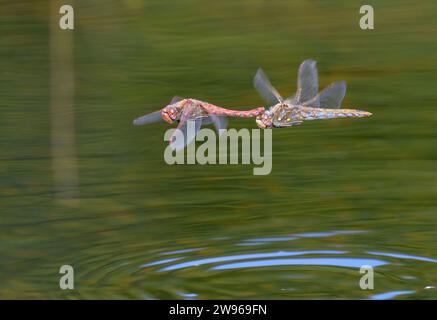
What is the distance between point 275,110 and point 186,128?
24 cm

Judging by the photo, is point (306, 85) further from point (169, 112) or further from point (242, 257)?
point (242, 257)

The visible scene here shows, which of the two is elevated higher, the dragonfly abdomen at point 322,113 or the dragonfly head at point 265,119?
the dragonfly abdomen at point 322,113

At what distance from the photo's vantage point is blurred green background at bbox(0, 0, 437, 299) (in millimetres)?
2799

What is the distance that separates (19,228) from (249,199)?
727mm

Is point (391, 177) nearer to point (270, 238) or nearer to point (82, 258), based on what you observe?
point (270, 238)

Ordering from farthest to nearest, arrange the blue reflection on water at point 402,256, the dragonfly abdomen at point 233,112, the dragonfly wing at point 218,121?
the blue reflection on water at point 402,256 → the dragonfly wing at point 218,121 → the dragonfly abdomen at point 233,112

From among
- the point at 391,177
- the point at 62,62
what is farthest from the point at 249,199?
the point at 62,62

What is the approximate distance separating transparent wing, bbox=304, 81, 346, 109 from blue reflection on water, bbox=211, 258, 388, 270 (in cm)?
43

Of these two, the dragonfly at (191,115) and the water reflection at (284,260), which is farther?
the water reflection at (284,260)

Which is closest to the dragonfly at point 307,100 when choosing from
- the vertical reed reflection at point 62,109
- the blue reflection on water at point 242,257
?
the blue reflection on water at point 242,257

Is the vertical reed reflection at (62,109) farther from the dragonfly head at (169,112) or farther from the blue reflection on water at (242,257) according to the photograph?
the dragonfly head at (169,112)

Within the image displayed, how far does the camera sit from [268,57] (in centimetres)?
413

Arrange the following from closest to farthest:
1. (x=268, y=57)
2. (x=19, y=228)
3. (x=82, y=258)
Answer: (x=82, y=258) < (x=19, y=228) < (x=268, y=57)

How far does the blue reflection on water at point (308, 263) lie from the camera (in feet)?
9.16
